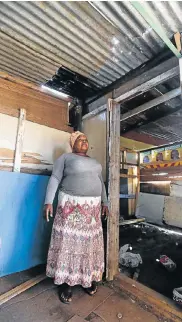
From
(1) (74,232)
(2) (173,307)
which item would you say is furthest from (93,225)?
(2) (173,307)

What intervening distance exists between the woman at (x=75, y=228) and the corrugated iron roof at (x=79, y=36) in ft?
3.62

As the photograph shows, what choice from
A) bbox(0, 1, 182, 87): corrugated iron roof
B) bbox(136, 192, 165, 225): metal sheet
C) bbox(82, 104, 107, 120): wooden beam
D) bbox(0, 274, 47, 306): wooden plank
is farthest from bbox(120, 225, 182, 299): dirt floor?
bbox(0, 1, 182, 87): corrugated iron roof

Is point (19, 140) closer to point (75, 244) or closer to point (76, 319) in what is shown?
point (75, 244)

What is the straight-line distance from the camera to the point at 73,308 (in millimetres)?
1684

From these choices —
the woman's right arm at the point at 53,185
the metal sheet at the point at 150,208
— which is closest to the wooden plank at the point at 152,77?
the woman's right arm at the point at 53,185

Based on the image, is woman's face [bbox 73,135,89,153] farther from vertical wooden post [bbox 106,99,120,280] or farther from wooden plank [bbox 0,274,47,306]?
wooden plank [bbox 0,274,47,306]

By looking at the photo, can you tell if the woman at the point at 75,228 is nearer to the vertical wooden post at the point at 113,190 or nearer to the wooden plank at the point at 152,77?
the vertical wooden post at the point at 113,190

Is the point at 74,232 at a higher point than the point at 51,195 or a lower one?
lower

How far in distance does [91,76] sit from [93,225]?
1813 mm

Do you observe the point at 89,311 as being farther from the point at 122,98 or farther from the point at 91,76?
the point at 91,76

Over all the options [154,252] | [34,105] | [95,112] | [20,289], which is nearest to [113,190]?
[95,112]

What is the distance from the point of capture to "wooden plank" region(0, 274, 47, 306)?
1749 millimetres

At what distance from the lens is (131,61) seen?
6.73ft

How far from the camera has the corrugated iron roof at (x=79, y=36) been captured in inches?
56.9
